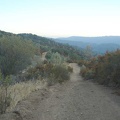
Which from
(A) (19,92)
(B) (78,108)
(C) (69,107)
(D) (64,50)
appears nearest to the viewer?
(B) (78,108)

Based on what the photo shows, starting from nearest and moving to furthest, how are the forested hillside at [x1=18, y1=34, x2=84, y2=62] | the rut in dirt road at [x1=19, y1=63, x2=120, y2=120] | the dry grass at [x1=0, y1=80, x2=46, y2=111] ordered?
the rut in dirt road at [x1=19, y1=63, x2=120, y2=120] < the dry grass at [x1=0, y1=80, x2=46, y2=111] < the forested hillside at [x1=18, y1=34, x2=84, y2=62]

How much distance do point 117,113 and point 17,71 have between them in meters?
18.3

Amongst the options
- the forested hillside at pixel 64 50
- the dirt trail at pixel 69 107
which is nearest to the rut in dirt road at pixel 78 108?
the dirt trail at pixel 69 107

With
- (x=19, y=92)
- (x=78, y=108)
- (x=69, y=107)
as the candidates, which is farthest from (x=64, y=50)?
(x=78, y=108)

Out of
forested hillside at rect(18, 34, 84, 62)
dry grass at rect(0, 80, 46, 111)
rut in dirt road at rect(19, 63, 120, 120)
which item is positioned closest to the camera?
rut in dirt road at rect(19, 63, 120, 120)

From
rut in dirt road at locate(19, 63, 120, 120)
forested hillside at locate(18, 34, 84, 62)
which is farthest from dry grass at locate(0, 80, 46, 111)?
forested hillside at locate(18, 34, 84, 62)

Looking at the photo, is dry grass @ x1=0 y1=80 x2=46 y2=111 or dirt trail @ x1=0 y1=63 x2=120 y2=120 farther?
dry grass @ x1=0 y1=80 x2=46 y2=111

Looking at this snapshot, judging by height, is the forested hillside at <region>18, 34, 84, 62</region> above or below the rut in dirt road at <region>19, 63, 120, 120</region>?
below

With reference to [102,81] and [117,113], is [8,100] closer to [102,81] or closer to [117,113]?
[117,113]

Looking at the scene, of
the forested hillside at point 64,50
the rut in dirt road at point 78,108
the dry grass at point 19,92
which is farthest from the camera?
the forested hillside at point 64,50

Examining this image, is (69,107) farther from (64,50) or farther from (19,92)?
(64,50)

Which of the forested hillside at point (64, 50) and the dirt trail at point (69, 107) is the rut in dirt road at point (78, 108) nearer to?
the dirt trail at point (69, 107)

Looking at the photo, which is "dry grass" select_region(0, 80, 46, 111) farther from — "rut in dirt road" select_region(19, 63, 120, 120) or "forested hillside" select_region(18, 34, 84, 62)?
"forested hillside" select_region(18, 34, 84, 62)

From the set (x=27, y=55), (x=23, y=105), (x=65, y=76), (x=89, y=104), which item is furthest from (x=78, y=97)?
(x=27, y=55)
